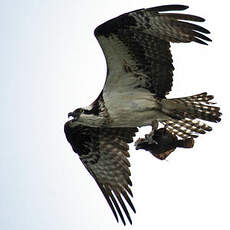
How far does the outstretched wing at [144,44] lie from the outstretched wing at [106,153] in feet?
3.15

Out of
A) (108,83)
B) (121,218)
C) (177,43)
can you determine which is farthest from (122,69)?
(121,218)

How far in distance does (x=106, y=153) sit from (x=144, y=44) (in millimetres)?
2139

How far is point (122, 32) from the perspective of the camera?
11281 mm

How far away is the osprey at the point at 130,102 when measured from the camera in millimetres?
11102

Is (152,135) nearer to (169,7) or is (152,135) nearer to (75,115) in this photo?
(75,115)

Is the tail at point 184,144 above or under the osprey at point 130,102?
under

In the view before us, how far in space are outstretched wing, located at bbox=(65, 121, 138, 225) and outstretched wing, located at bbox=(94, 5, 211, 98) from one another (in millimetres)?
961

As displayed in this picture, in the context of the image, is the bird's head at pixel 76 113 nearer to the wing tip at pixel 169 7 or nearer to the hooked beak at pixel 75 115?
the hooked beak at pixel 75 115

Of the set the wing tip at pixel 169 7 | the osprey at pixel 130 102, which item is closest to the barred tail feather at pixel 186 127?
the osprey at pixel 130 102

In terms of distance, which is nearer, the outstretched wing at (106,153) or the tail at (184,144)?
the tail at (184,144)

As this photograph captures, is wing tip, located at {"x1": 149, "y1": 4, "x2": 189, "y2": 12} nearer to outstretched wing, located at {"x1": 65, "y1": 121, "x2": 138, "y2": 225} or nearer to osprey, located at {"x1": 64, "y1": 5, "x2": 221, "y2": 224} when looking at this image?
osprey, located at {"x1": 64, "y1": 5, "x2": 221, "y2": 224}

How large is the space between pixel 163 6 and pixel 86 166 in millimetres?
3215

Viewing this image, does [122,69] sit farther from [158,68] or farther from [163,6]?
[163,6]

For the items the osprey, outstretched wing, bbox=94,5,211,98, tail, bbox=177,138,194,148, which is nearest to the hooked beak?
the osprey
